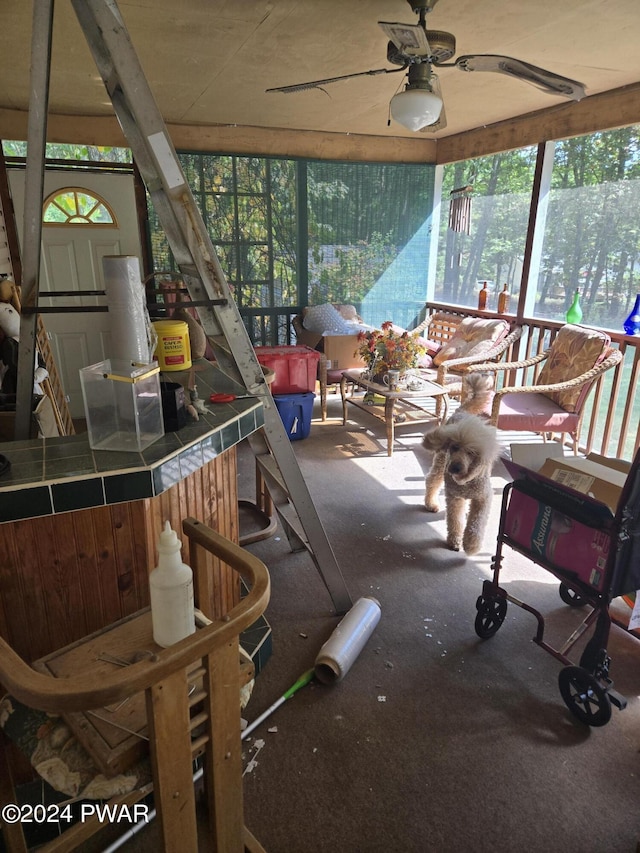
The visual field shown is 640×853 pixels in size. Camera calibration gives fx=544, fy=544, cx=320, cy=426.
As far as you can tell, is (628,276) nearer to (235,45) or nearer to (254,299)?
(254,299)

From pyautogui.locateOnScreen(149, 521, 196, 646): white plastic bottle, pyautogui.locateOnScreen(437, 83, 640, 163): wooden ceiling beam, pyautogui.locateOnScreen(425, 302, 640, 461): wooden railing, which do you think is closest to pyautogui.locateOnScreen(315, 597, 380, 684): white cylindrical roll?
pyautogui.locateOnScreen(149, 521, 196, 646): white plastic bottle

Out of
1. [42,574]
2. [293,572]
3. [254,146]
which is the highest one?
[254,146]

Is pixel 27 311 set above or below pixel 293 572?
above

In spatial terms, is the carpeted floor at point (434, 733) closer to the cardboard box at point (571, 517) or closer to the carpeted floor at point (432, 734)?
the carpeted floor at point (432, 734)

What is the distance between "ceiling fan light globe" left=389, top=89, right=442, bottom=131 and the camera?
2592 mm

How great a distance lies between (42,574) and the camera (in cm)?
131

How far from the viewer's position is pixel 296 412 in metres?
4.42

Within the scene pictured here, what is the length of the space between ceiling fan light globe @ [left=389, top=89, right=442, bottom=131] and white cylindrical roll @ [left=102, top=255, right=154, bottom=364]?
187cm

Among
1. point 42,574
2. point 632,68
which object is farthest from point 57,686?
point 632,68

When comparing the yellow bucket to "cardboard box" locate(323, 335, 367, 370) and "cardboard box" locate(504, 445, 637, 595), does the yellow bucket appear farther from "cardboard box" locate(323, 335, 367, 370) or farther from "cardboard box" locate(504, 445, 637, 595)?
"cardboard box" locate(323, 335, 367, 370)

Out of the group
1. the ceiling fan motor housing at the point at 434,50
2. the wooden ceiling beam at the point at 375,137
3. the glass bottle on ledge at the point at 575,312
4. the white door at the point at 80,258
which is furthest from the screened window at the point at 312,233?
the ceiling fan motor housing at the point at 434,50

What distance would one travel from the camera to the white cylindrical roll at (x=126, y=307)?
1.36m

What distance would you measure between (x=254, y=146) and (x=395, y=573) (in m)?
4.48

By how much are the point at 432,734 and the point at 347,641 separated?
0.44 m
